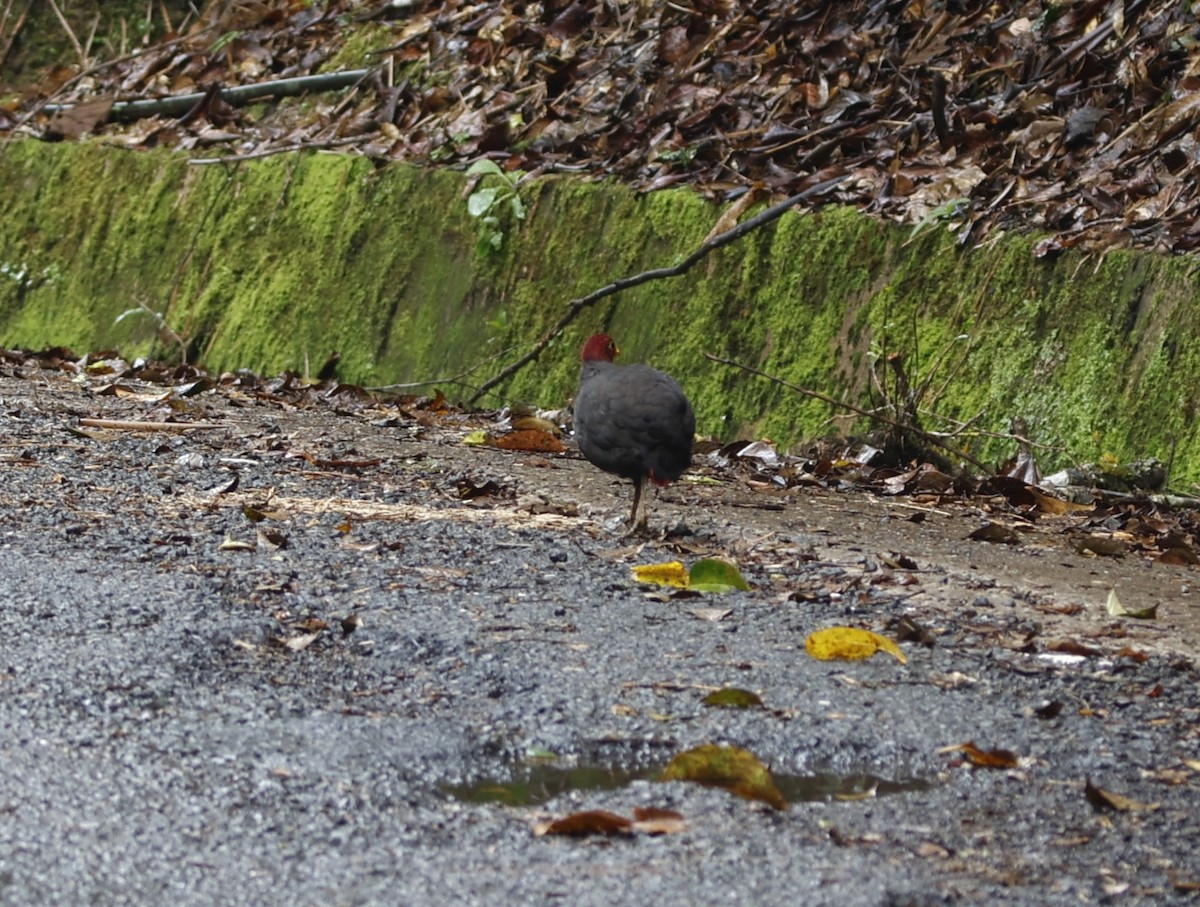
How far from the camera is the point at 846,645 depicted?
369 cm

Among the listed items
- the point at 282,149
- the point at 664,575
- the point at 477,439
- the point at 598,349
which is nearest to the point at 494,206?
the point at 477,439

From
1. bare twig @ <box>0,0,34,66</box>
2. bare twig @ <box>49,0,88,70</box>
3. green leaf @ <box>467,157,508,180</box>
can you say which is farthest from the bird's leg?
bare twig @ <box>0,0,34,66</box>

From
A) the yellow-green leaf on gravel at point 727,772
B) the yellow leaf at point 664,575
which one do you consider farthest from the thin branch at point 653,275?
the yellow-green leaf on gravel at point 727,772

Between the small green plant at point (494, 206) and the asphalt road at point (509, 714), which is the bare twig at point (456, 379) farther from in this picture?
the asphalt road at point (509, 714)

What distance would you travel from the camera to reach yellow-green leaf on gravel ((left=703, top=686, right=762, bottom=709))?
3301mm

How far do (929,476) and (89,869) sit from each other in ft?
14.4

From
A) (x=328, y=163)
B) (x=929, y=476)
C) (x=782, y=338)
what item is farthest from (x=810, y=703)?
(x=328, y=163)

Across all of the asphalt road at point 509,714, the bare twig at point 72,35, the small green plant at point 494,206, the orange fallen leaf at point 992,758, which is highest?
the bare twig at point 72,35

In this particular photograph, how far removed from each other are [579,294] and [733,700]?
498 centimetres

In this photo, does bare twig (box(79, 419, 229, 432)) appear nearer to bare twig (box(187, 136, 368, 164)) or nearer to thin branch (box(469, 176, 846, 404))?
thin branch (box(469, 176, 846, 404))

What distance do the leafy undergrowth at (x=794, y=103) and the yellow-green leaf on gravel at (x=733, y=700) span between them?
356 cm

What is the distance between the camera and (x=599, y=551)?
479 centimetres

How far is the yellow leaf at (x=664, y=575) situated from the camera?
14.4ft

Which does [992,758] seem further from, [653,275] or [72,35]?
[72,35]
